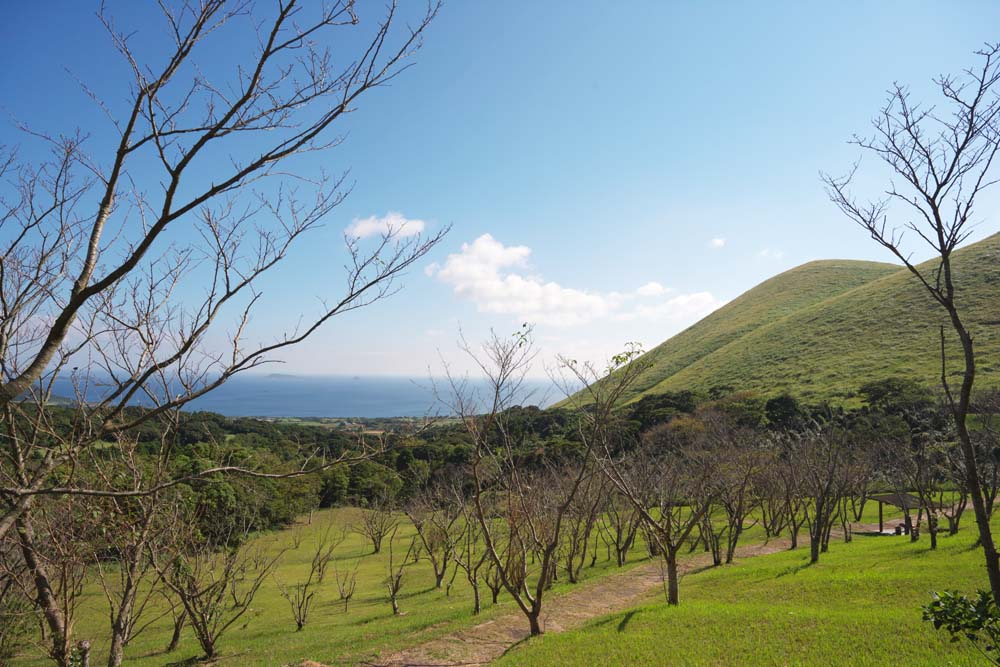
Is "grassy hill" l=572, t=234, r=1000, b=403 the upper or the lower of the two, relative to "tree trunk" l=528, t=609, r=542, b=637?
upper

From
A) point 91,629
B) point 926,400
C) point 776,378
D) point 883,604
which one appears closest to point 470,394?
point 883,604

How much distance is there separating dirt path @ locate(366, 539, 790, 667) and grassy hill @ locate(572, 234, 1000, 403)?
88.9ft

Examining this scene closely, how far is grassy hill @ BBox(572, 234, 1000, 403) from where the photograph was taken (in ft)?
171

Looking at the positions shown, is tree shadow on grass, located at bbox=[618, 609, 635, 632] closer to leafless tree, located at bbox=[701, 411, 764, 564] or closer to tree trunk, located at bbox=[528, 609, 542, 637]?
tree trunk, located at bbox=[528, 609, 542, 637]

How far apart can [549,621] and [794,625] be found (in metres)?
6.78

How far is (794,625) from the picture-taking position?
31.8 feet

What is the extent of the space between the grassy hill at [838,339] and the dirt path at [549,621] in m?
27.1

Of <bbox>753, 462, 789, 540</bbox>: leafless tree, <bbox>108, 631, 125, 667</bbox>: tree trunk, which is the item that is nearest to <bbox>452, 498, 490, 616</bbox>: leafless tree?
<bbox>108, 631, 125, 667</bbox>: tree trunk

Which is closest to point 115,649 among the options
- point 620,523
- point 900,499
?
point 620,523

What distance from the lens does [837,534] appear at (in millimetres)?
27312

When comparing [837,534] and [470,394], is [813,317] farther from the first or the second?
[470,394]

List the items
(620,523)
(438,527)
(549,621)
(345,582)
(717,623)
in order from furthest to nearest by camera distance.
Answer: (620,523)
(345,582)
(438,527)
(549,621)
(717,623)

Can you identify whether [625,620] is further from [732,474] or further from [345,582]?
[345,582]

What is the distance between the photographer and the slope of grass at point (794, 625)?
26.6 ft
